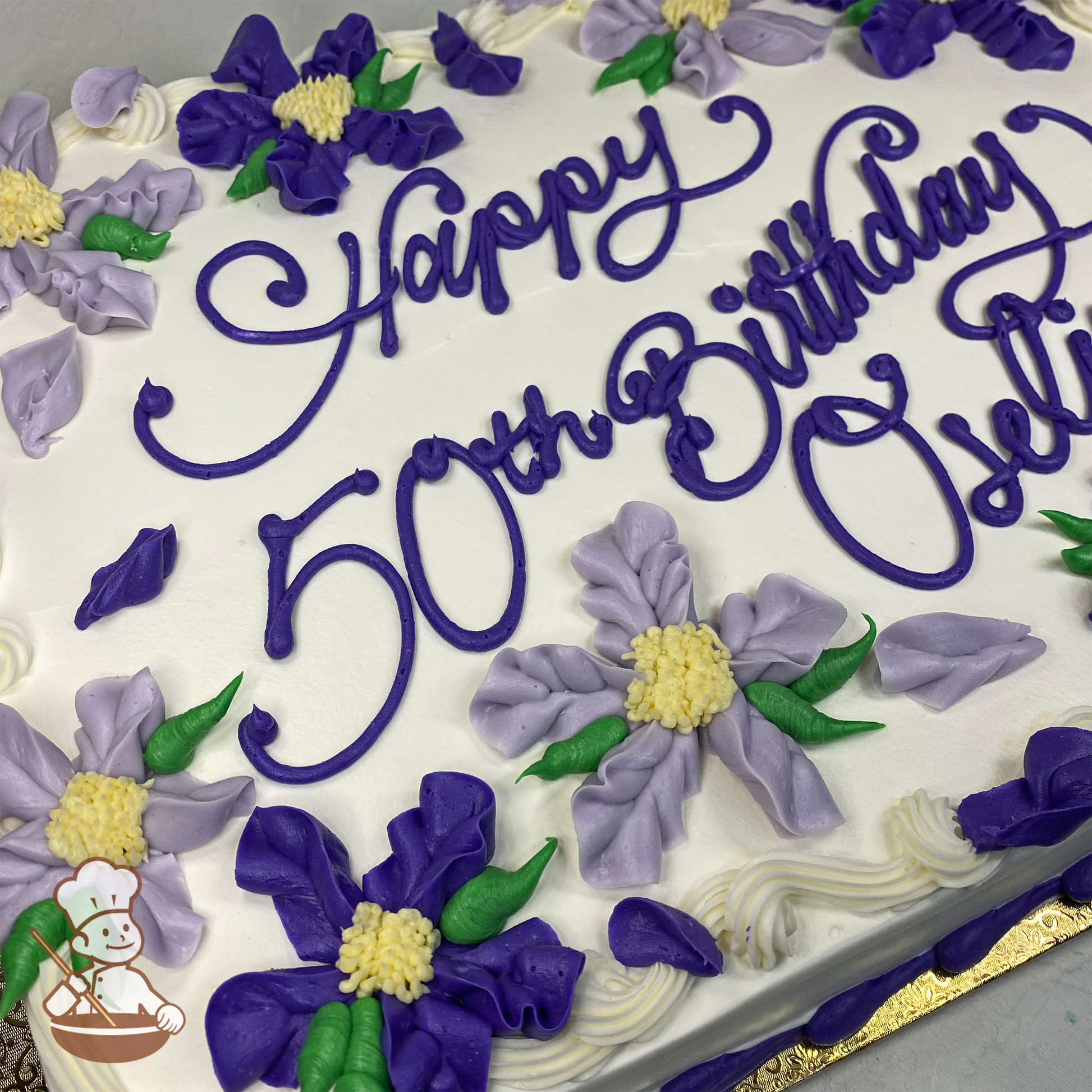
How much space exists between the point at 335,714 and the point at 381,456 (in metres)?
0.50

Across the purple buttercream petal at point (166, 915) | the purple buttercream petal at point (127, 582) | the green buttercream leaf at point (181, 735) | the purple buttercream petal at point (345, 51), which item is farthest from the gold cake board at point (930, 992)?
the purple buttercream petal at point (345, 51)

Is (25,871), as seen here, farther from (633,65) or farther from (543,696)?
(633,65)

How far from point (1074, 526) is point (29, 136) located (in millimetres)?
2207

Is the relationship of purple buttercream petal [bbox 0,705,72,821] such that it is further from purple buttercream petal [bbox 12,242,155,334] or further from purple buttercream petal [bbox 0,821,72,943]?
purple buttercream petal [bbox 12,242,155,334]

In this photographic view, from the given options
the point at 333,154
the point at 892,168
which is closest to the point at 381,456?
the point at 333,154

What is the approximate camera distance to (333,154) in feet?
8.11

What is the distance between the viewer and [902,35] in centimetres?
267

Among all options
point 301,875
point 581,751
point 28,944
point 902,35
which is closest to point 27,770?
point 28,944

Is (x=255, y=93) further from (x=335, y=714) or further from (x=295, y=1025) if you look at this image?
(x=295, y=1025)

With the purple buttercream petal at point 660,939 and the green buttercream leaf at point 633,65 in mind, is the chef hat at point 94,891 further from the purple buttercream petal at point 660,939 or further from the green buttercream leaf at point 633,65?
the green buttercream leaf at point 633,65

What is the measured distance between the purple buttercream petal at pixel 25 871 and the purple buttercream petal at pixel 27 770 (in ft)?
0.08

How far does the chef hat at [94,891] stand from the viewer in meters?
1.70

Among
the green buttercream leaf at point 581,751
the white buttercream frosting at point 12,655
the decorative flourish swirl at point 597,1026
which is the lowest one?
the decorative flourish swirl at point 597,1026

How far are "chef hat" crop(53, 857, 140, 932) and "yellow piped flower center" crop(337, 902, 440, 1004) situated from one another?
1.08ft
